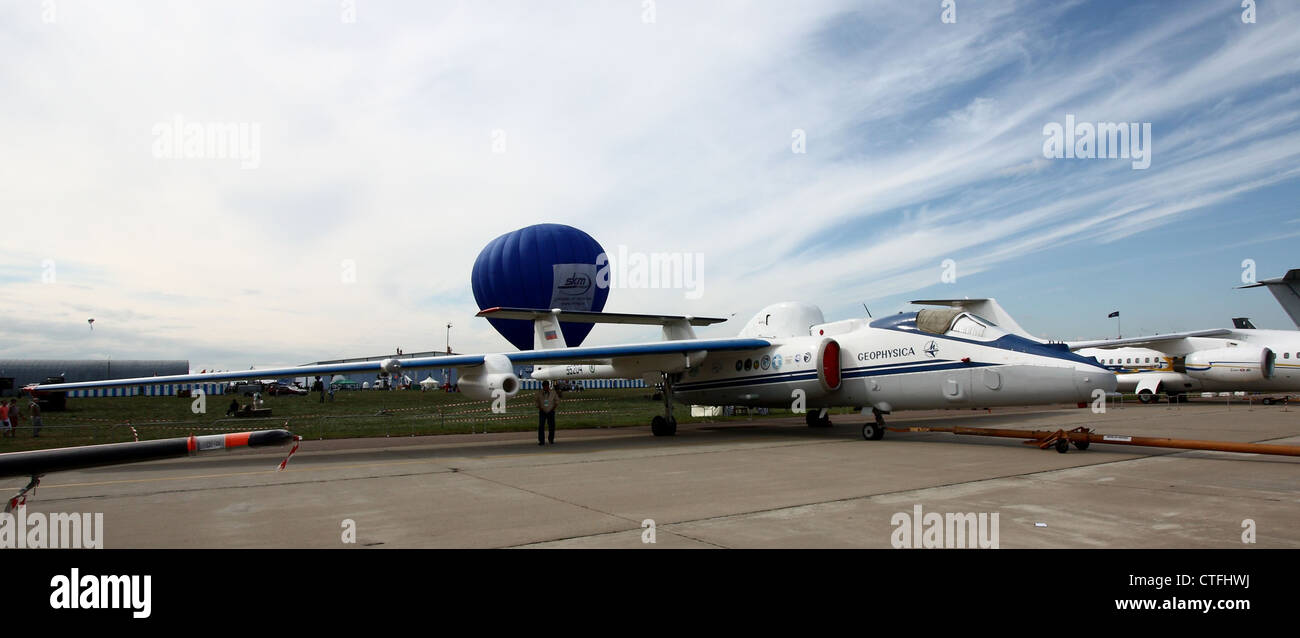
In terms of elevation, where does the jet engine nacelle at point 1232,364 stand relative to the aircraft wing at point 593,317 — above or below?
below

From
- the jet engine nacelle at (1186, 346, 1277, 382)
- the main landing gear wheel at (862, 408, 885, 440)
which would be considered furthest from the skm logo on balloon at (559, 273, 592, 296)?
the jet engine nacelle at (1186, 346, 1277, 382)

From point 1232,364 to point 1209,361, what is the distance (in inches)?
32.7

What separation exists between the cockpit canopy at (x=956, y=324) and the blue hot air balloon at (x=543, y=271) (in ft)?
88.8

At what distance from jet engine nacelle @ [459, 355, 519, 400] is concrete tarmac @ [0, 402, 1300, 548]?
4.10ft

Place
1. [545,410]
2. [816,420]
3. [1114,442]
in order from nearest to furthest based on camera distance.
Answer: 1. [1114,442]
2. [545,410]
3. [816,420]

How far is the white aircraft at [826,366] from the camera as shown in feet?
40.2

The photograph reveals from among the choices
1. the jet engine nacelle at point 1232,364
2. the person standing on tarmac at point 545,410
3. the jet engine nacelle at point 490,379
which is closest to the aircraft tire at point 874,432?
the person standing on tarmac at point 545,410

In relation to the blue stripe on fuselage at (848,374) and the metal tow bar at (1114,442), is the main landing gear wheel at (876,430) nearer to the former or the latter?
the blue stripe on fuselage at (848,374)

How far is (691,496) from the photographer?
7809 millimetres

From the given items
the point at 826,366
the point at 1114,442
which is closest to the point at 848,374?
the point at 826,366

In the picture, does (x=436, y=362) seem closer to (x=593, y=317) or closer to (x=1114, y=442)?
(x=593, y=317)

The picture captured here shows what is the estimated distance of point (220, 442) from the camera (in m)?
4.79
